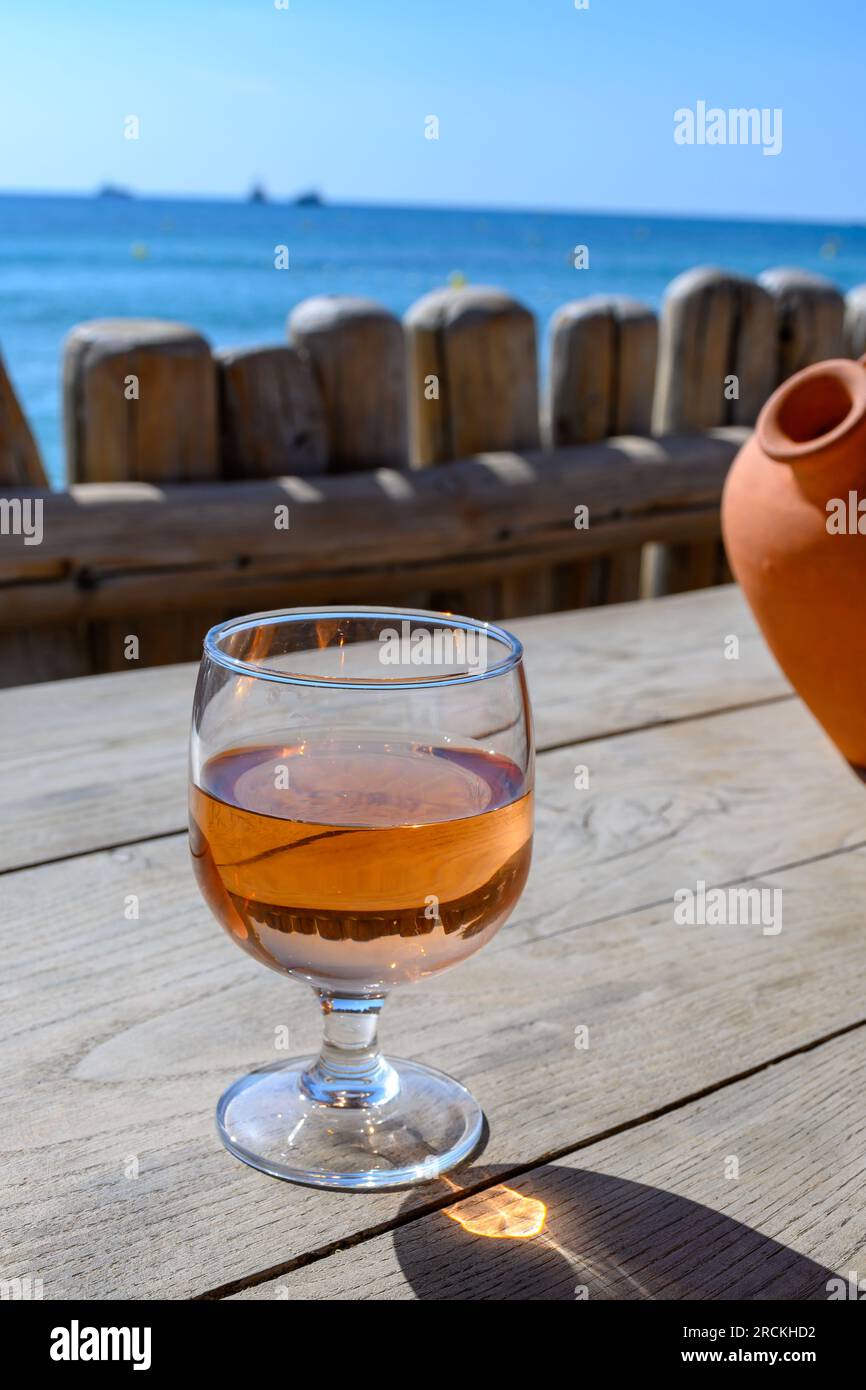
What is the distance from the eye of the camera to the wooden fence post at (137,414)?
267cm

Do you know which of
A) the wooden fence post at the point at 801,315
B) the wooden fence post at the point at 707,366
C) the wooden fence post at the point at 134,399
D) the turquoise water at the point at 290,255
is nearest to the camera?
the wooden fence post at the point at 134,399

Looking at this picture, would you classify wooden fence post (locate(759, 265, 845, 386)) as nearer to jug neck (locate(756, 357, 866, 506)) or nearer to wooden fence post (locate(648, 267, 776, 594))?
wooden fence post (locate(648, 267, 776, 594))

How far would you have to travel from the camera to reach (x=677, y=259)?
48.4 metres

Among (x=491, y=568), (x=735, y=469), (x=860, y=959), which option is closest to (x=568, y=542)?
(x=491, y=568)

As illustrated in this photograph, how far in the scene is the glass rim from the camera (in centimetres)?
65

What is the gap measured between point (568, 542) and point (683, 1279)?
2.60 m

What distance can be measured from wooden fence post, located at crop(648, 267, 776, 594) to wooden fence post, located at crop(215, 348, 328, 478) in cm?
101

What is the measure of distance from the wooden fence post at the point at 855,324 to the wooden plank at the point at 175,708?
2.29 metres

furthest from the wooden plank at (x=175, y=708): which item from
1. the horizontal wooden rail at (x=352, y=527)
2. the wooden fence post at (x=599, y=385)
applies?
the wooden fence post at (x=599, y=385)

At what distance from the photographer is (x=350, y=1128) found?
722 mm

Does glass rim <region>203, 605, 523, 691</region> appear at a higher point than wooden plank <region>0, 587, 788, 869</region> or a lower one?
higher

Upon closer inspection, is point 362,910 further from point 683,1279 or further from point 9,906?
point 9,906

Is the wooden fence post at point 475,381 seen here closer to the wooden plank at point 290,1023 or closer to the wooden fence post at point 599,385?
the wooden fence post at point 599,385

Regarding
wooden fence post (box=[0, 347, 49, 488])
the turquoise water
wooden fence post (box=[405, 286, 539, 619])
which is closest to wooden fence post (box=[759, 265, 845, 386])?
wooden fence post (box=[405, 286, 539, 619])
